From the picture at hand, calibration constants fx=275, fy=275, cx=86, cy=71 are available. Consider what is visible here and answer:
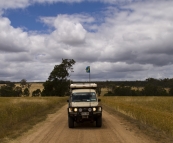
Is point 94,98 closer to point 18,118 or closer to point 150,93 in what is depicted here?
point 18,118

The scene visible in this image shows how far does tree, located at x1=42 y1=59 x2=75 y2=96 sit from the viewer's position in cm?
9294

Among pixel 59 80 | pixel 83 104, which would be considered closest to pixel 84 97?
pixel 83 104

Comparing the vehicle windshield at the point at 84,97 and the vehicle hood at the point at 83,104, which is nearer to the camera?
the vehicle hood at the point at 83,104

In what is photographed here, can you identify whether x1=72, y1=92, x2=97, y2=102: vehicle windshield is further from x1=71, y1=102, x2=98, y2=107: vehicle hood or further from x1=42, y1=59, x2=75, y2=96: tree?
x1=42, y1=59, x2=75, y2=96: tree

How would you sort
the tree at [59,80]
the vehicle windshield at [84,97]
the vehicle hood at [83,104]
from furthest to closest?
the tree at [59,80] < the vehicle windshield at [84,97] < the vehicle hood at [83,104]

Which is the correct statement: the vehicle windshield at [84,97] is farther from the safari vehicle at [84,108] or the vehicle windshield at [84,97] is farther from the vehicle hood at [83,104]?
the vehicle hood at [83,104]

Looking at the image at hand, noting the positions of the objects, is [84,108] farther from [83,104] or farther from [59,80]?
[59,80]

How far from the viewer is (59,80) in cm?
9388

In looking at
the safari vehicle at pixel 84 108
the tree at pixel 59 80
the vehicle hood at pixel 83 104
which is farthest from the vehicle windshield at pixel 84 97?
the tree at pixel 59 80

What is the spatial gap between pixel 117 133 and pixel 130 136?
98 centimetres

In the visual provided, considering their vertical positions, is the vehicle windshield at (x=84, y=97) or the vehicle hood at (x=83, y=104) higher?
the vehicle windshield at (x=84, y=97)

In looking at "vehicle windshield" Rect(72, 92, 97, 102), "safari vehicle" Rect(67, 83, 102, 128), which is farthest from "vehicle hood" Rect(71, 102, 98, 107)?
"vehicle windshield" Rect(72, 92, 97, 102)

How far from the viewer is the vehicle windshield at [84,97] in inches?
639

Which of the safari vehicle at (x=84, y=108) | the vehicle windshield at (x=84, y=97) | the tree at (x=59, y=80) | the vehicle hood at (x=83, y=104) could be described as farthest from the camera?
the tree at (x=59, y=80)
